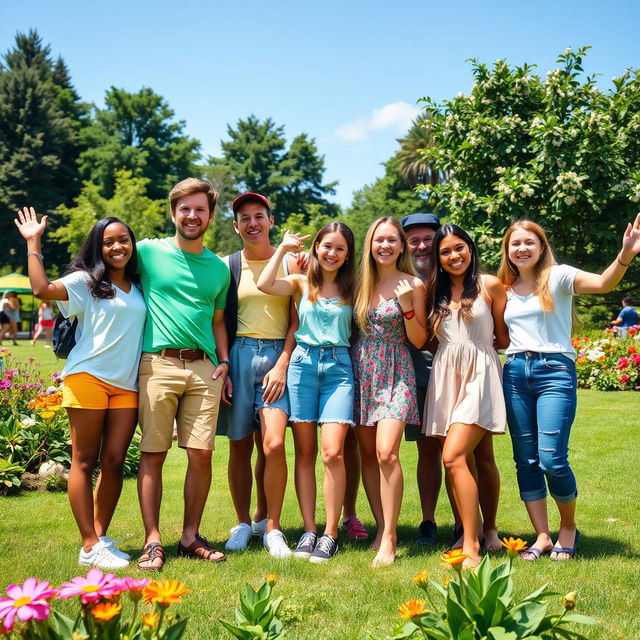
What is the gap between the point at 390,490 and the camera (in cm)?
444

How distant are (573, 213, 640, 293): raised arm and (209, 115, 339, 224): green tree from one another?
171 feet

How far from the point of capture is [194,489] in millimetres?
4488

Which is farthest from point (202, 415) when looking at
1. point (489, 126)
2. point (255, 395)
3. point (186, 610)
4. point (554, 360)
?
point (489, 126)

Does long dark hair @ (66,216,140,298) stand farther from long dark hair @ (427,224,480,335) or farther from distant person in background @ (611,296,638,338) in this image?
distant person in background @ (611,296,638,338)

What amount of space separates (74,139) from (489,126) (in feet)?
124

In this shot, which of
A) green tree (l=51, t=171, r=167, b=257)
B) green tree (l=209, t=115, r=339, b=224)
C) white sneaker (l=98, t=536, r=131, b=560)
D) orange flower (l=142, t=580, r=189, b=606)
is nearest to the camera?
orange flower (l=142, t=580, r=189, b=606)

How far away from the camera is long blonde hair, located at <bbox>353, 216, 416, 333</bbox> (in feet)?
15.2

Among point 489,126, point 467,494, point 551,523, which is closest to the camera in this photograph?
point 467,494

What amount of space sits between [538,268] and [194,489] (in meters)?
2.71

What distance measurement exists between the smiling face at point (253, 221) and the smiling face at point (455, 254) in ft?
4.19

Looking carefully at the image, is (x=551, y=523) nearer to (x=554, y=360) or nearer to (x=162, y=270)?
(x=554, y=360)

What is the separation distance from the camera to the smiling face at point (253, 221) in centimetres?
486

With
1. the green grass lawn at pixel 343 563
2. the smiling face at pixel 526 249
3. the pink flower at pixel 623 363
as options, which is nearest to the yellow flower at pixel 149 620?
the green grass lawn at pixel 343 563

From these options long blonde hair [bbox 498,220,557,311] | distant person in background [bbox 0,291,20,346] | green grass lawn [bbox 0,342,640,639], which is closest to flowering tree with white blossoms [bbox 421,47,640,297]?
green grass lawn [bbox 0,342,640,639]
